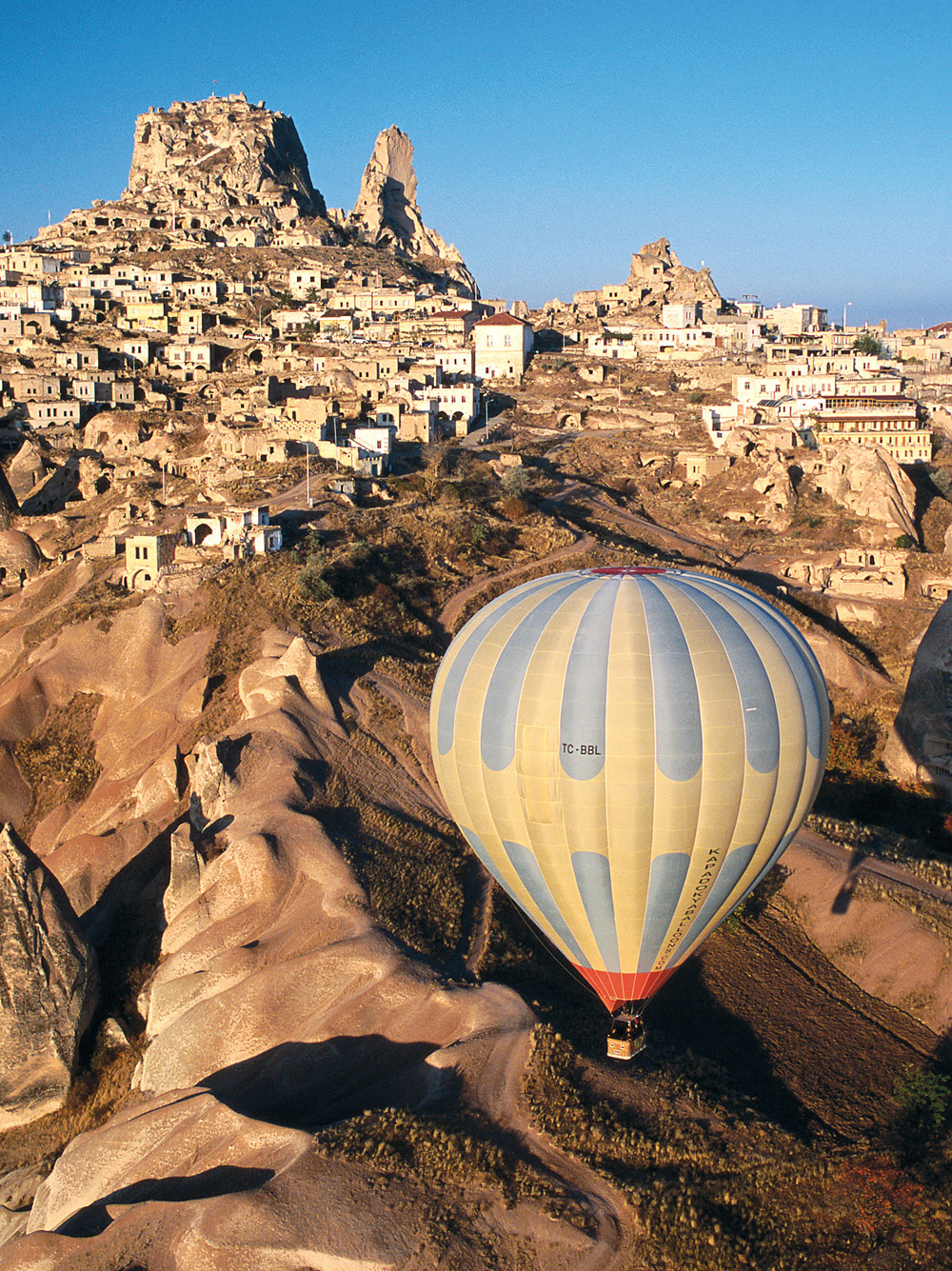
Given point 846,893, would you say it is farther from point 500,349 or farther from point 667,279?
point 667,279

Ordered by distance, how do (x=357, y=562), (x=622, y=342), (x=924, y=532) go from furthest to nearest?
(x=622, y=342) → (x=924, y=532) → (x=357, y=562)

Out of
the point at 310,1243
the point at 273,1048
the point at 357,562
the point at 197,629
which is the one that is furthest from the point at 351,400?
the point at 310,1243

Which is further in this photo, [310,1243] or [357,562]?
[357,562]

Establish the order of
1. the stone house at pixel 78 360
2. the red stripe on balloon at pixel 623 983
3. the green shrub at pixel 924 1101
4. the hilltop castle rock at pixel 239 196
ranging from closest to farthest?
1. the green shrub at pixel 924 1101
2. the red stripe on balloon at pixel 623 983
3. the stone house at pixel 78 360
4. the hilltop castle rock at pixel 239 196

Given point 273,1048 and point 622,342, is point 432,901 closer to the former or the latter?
point 273,1048

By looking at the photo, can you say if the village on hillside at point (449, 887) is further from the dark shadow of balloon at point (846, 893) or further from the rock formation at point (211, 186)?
the rock formation at point (211, 186)

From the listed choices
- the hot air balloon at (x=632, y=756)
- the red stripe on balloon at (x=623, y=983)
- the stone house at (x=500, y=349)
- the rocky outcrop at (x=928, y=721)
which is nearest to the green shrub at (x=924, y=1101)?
the hot air balloon at (x=632, y=756)

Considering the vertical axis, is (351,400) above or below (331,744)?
above

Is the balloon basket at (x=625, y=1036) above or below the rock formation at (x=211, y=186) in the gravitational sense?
below

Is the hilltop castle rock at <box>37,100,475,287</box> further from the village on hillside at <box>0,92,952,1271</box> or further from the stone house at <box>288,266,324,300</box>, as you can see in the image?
the village on hillside at <box>0,92,952,1271</box>
